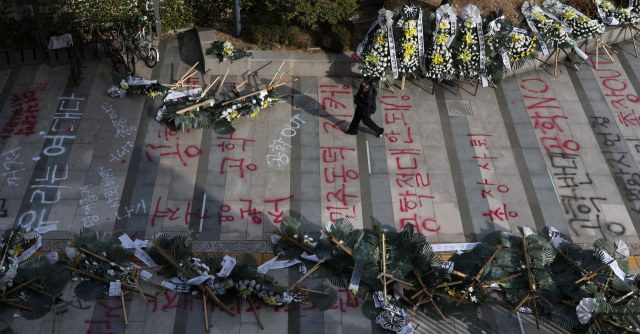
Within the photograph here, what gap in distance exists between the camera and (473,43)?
36.9 ft

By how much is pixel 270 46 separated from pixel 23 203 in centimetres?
639

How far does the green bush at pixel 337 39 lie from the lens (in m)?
12.2

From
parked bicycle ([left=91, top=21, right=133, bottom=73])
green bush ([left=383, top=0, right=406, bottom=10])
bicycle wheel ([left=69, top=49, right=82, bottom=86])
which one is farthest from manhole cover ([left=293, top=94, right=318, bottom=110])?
bicycle wheel ([left=69, top=49, right=82, bottom=86])

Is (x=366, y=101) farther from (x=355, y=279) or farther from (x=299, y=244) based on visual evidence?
(x=355, y=279)

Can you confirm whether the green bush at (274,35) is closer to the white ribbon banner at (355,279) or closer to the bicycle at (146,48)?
the bicycle at (146,48)

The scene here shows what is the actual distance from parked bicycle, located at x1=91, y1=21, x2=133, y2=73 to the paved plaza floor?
1.13 feet

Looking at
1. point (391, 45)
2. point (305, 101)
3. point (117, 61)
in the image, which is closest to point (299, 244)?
point (305, 101)

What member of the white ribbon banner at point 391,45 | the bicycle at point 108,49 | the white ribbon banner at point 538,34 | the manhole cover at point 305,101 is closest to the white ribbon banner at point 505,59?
the white ribbon banner at point 538,34

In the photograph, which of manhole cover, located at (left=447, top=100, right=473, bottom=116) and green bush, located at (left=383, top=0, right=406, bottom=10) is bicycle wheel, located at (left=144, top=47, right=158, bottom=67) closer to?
green bush, located at (left=383, top=0, right=406, bottom=10)

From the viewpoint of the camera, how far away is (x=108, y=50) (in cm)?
1209

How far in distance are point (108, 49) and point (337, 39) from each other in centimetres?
546

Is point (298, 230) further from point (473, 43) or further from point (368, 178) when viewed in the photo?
point (473, 43)

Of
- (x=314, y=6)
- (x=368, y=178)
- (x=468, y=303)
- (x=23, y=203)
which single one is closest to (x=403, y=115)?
(x=368, y=178)

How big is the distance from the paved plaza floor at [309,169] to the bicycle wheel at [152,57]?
0.25m
